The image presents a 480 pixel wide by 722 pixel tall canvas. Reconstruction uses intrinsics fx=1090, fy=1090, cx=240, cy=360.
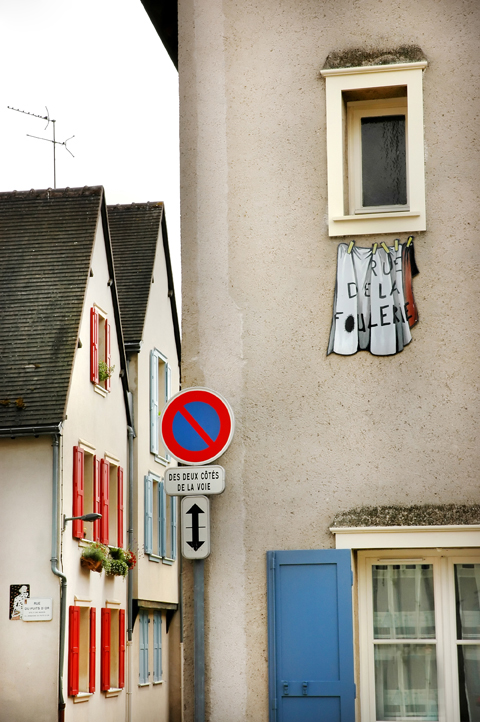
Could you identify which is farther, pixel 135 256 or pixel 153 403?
pixel 135 256

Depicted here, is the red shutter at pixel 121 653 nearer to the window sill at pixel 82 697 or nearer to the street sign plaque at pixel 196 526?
the window sill at pixel 82 697

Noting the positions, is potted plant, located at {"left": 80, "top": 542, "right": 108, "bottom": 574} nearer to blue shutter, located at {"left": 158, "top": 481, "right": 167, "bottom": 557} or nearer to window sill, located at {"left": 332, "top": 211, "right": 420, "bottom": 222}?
blue shutter, located at {"left": 158, "top": 481, "right": 167, "bottom": 557}

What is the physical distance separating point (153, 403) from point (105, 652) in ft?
24.2

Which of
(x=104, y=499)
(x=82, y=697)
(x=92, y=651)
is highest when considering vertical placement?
(x=104, y=499)

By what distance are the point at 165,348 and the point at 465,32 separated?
22703 mm

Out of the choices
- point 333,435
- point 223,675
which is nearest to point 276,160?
point 333,435

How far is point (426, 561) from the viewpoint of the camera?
723 cm

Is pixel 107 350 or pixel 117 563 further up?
pixel 107 350

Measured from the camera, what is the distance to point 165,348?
98.2 ft

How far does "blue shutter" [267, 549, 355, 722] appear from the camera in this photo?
6.90m

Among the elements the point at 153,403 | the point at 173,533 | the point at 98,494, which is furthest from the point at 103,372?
the point at 173,533

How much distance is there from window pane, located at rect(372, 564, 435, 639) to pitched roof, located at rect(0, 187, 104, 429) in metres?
12.8

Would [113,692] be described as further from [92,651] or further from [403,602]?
[403,602]

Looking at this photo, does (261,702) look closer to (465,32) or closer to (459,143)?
(459,143)
